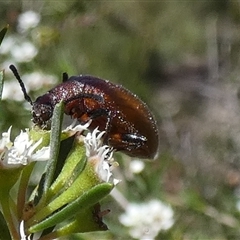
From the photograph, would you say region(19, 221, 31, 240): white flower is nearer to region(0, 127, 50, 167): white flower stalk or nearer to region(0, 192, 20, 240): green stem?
region(0, 192, 20, 240): green stem

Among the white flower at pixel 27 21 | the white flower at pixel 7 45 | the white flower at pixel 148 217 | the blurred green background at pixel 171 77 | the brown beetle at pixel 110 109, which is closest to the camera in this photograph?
the brown beetle at pixel 110 109

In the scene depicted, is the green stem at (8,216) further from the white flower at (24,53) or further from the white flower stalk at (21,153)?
the white flower at (24,53)

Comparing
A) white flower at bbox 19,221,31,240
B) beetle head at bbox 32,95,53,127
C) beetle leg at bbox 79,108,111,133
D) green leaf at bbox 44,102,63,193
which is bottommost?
white flower at bbox 19,221,31,240

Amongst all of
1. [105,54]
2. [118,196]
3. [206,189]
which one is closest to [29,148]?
[118,196]

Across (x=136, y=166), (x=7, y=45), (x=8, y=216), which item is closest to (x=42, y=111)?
A: (x=8, y=216)

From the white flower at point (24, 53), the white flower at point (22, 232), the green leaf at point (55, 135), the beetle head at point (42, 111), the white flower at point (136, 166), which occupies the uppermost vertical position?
the green leaf at point (55, 135)

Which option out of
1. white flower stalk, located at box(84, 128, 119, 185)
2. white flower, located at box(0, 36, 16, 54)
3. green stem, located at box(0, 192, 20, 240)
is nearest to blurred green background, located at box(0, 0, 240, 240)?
white flower, located at box(0, 36, 16, 54)

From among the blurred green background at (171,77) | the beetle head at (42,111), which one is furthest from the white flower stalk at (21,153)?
the blurred green background at (171,77)
